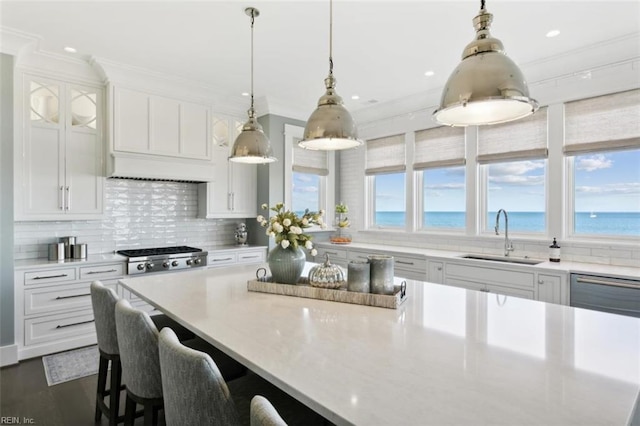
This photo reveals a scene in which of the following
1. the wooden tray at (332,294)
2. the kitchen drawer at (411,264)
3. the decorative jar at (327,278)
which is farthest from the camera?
the kitchen drawer at (411,264)

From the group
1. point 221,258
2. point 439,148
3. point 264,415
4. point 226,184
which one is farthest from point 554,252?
point 226,184

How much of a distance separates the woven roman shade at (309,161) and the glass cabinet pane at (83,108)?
95.1 inches

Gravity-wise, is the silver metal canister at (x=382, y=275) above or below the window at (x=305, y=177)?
below

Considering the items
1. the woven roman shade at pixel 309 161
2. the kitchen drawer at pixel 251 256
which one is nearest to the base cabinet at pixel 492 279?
the kitchen drawer at pixel 251 256

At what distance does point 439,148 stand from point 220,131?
9.26ft

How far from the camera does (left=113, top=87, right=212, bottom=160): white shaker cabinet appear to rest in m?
3.56

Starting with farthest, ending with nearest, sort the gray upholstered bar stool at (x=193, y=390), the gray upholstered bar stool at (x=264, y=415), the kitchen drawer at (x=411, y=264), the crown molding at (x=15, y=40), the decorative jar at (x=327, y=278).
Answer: the kitchen drawer at (x=411, y=264) < the crown molding at (x=15, y=40) < the decorative jar at (x=327, y=278) < the gray upholstered bar stool at (x=193, y=390) < the gray upholstered bar stool at (x=264, y=415)

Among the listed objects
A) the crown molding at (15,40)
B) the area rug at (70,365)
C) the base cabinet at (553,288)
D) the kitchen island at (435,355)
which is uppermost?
the crown molding at (15,40)

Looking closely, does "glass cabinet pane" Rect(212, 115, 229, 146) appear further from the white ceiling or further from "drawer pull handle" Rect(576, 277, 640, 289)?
"drawer pull handle" Rect(576, 277, 640, 289)

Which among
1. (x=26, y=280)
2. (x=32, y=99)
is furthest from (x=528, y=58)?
(x=26, y=280)

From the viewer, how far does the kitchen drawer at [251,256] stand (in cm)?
444

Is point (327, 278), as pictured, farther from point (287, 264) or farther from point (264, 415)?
point (264, 415)

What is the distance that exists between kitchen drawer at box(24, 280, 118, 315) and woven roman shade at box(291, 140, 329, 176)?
283 centimetres

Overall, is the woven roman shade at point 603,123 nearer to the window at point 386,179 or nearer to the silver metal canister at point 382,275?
the window at point 386,179
